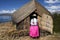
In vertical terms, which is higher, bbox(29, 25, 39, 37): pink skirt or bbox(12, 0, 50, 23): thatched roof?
bbox(12, 0, 50, 23): thatched roof

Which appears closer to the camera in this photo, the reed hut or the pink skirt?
the pink skirt

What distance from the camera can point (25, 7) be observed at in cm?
955

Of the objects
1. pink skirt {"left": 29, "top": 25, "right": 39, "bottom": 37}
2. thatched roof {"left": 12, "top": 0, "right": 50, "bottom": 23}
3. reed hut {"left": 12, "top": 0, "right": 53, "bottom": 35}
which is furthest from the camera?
thatched roof {"left": 12, "top": 0, "right": 50, "bottom": 23}

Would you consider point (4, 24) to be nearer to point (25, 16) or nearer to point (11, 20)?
point (11, 20)

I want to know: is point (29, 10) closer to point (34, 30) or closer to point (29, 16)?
point (29, 16)

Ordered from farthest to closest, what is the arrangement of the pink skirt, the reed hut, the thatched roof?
1. the thatched roof
2. the reed hut
3. the pink skirt

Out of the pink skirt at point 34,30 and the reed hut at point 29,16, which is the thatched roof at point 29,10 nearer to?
the reed hut at point 29,16

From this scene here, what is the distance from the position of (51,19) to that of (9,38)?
4.16 ft

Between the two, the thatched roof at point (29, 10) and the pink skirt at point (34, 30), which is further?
the thatched roof at point (29, 10)

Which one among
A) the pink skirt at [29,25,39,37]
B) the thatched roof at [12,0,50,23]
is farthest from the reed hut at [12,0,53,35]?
the pink skirt at [29,25,39,37]

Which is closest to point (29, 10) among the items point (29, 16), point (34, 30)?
point (29, 16)

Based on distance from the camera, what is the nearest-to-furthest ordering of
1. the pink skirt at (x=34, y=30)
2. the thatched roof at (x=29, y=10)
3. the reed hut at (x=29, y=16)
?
1. the pink skirt at (x=34, y=30)
2. the reed hut at (x=29, y=16)
3. the thatched roof at (x=29, y=10)

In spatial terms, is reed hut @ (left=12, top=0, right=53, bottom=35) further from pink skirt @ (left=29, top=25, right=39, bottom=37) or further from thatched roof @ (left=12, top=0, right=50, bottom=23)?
pink skirt @ (left=29, top=25, right=39, bottom=37)

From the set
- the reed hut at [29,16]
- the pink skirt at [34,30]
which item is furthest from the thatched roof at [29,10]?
the pink skirt at [34,30]
